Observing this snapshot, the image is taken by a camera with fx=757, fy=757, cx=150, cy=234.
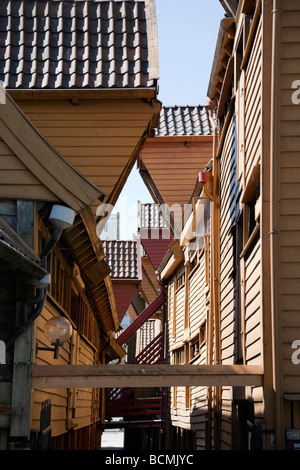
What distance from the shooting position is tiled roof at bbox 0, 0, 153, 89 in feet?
39.1

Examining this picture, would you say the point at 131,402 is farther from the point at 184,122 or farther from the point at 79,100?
the point at 79,100

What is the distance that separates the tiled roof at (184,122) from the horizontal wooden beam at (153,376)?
14375mm

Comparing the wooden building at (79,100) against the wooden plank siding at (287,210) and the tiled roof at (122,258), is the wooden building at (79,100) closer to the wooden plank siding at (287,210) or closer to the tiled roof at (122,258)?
the wooden plank siding at (287,210)

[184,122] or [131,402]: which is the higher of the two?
[184,122]

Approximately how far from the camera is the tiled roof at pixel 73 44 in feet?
39.1

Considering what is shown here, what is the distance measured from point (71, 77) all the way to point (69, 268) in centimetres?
302

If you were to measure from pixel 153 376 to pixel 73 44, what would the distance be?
659 cm

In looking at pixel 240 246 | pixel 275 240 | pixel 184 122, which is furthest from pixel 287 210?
pixel 184 122

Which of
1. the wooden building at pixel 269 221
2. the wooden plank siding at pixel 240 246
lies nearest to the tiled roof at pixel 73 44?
the wooden plank siding at pixel 240 246

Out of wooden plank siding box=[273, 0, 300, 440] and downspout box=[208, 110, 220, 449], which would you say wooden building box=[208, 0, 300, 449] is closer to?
wooden plank siding box=[273, 0, 300, 440]

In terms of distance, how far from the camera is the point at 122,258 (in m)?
26.4

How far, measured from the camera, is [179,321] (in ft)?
70.8

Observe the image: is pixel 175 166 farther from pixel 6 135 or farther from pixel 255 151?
pixel 6 135

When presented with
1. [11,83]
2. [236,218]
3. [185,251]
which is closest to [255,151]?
[236,218]
